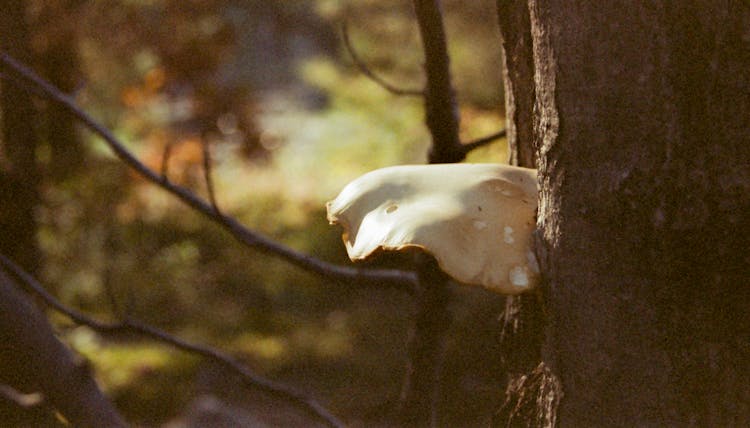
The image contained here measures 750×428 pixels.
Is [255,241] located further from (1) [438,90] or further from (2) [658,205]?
(2) [658,205]

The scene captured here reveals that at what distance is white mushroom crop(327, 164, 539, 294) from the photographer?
3.46 ft

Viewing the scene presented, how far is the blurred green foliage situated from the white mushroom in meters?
3.72

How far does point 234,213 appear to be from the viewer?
7.41m

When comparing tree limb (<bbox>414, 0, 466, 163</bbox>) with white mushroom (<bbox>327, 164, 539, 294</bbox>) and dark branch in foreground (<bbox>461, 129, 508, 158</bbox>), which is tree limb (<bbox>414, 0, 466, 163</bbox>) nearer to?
dark branch in foreground (<bbox>461, 129, 508, 158</bbox>)

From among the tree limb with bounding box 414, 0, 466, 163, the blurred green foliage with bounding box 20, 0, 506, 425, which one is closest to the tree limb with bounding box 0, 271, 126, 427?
the tree limb with bounding box 414, 0, 466, 163

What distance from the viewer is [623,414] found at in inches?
39.7

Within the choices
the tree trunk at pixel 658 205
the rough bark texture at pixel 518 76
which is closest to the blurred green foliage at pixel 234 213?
the rough bark texture at pixel 518 76

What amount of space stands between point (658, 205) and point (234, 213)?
21.8 ft

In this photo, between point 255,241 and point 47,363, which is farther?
point 255,241

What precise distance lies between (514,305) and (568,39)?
0.53m

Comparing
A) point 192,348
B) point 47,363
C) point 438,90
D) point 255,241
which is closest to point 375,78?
point 438,90

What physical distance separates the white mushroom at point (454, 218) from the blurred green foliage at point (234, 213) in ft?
12.2

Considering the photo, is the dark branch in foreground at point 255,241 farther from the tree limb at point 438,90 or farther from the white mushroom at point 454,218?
the white mushroom at point 454,218

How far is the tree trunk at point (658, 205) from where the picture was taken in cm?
95
